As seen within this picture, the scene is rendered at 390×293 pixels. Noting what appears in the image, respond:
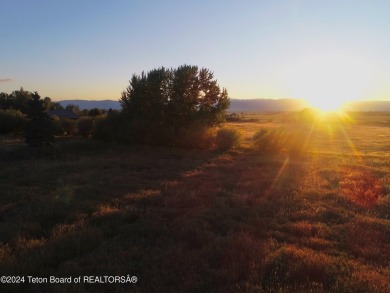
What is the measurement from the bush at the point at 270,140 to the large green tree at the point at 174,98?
17.1 feet

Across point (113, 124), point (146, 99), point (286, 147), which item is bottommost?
point (286, 147)

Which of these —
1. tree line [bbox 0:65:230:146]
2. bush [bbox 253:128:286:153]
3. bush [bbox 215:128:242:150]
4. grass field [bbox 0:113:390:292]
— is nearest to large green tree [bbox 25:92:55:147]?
tree line [bbox 0:65:230:146]

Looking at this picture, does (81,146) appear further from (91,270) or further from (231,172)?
(91,270)

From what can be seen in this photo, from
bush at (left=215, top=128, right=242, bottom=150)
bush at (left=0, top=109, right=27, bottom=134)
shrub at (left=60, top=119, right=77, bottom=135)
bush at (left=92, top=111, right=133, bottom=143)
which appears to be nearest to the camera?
bush at (left=215, top=128, right=242, bottom=150)

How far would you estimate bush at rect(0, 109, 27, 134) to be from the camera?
52.5 metres

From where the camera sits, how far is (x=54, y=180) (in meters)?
18.4

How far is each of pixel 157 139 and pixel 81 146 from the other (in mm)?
7896

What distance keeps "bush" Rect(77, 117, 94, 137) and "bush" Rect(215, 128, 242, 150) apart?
17.9 m

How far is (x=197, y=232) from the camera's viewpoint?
10203mm

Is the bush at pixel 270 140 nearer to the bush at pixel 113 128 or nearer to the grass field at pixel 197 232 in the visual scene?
the bush at pixel 113 128

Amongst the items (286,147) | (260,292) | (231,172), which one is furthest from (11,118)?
(260,292)

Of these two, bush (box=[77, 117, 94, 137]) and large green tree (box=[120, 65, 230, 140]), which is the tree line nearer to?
large green tree (box=[120, 65, 230, 140])

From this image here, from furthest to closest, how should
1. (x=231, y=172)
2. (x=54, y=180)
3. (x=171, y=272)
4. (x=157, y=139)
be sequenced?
(x=157, y=139), (x=231, y=172), (x=54, y=180), (x=171, y=272)

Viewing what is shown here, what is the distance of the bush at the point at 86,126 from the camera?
49.2 meters
